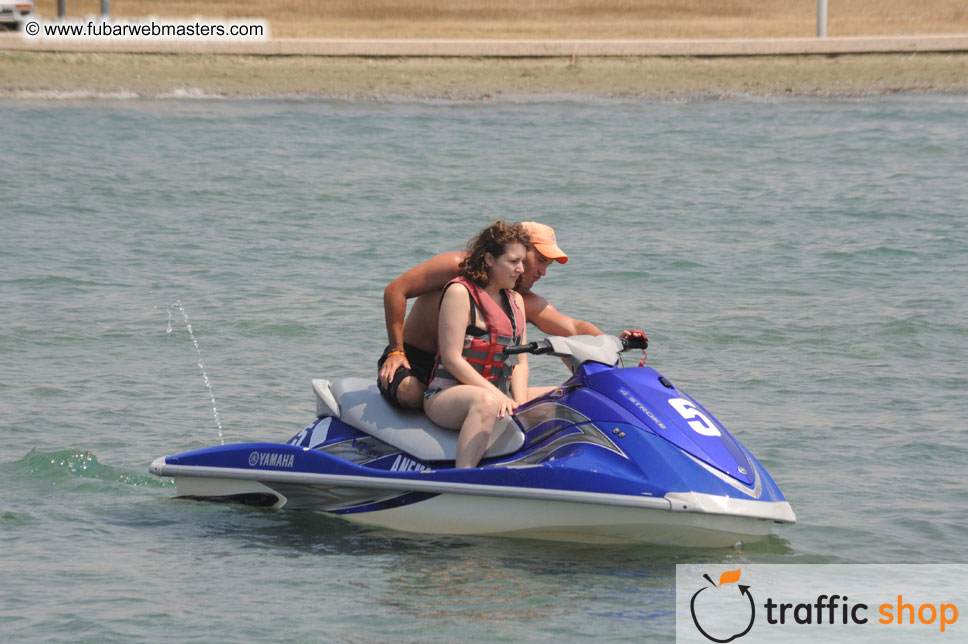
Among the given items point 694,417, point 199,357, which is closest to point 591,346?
point 694,417

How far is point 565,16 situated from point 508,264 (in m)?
29.8

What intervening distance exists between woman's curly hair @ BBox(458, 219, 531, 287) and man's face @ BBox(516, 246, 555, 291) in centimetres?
6

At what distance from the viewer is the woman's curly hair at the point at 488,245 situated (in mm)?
6043

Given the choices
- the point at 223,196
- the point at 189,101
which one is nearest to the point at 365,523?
the point at 223,196

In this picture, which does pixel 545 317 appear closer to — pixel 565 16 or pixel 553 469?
pixel 553 469

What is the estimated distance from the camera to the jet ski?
5746 millimetres

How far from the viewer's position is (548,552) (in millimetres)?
6047

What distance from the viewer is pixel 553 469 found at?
5.85 m

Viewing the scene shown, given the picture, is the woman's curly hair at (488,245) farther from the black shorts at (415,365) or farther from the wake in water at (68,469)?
the wake in water at (68,469)

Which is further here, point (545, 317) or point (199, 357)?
point (199, 357)

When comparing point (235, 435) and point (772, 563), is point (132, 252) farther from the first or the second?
point (772, 563)

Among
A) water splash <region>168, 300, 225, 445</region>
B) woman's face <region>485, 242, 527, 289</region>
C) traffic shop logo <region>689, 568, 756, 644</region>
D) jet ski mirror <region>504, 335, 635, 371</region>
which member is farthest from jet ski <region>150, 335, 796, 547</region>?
water splash <region>168, 300, 225, 445</region>

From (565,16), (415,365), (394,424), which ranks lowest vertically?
(394,424)

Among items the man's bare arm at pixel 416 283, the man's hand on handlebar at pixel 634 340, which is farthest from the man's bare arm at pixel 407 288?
the man's hand on handlebar at pixel 634 340
